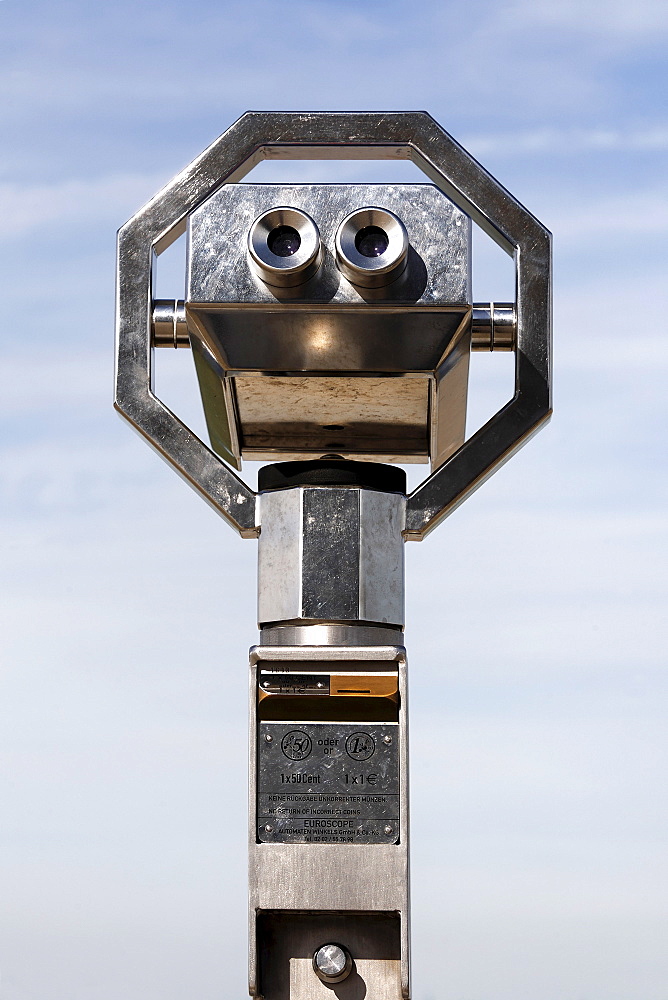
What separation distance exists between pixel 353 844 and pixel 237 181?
1735 mm

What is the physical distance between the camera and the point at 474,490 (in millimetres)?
3588

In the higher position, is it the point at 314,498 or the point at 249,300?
the point at 249,300

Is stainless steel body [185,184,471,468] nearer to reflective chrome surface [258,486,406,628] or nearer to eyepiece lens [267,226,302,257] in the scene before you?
eyepiece lens [267,226,302,257]

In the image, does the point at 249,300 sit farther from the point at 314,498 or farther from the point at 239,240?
the point at 314,498

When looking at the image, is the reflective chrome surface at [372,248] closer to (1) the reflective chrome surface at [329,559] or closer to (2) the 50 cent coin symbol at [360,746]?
(1) the reflective chrome surface at [329,559]

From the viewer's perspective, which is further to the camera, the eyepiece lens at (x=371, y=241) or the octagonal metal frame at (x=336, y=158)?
the octagonal metal frame at (x=336, y=158)

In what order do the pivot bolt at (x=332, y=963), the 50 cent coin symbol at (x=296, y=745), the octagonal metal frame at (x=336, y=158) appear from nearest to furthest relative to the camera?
the pivot bolt at (x=332, y=963) < the 50 cent coin symbol at (x=296, y=745) < the octagonal metal frame at (x=336, y=158)

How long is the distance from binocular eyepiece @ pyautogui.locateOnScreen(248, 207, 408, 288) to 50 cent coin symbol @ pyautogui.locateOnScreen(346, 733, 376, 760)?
1.06 m

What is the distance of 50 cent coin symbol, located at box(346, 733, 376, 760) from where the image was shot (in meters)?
3.32

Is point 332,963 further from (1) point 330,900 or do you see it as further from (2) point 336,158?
(2) point 336,158

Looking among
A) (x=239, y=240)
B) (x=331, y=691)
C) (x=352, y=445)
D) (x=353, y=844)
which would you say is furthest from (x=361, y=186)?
(x=353, y=844)

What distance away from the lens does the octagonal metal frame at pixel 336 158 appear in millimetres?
3553

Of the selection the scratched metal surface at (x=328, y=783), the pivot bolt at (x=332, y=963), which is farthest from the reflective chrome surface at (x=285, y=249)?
the pivot bolt at (x=332, y=963)

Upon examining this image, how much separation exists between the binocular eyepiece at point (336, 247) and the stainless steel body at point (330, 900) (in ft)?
3.64
